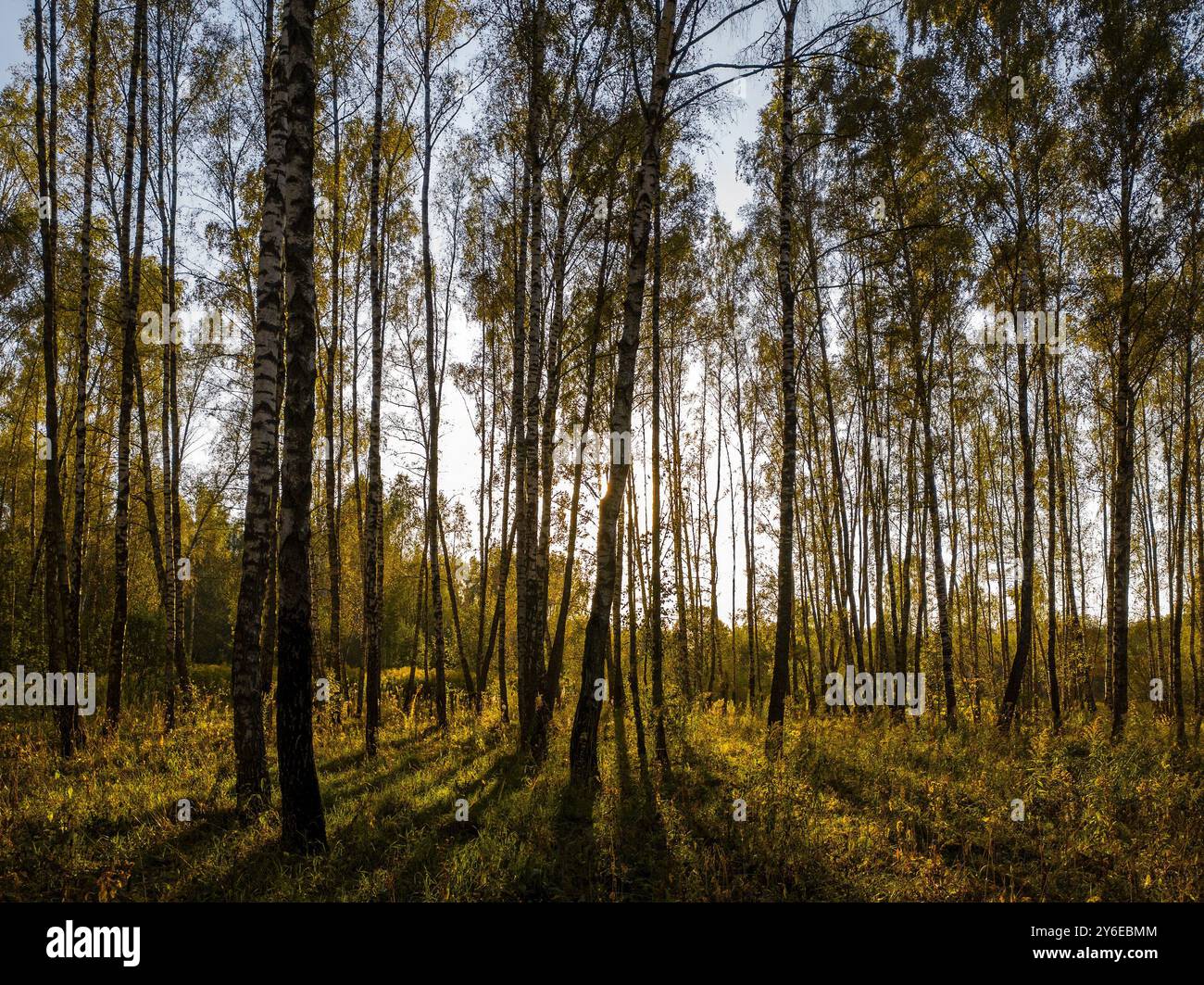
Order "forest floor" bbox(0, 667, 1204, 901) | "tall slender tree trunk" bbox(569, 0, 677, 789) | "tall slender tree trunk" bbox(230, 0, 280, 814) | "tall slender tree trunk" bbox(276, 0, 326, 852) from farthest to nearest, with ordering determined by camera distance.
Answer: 1. "tall slender tree trunk" bbox(569, 0, 677, 789)
2. "tall slender tree trunk" bbox(230, 0, 280, 814)
3. "tall slender tree trunk" bbox(276, 0, 326, 852)
4. "forest floor" bbox(0, 667, 1204, 901)

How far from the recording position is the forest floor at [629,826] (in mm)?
4902

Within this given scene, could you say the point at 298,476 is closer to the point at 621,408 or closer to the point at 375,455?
the point at 621,408

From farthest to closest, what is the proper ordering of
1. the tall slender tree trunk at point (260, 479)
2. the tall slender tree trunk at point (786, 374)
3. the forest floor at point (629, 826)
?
the tall slender tree trunk at point (786, 374)
the tall slender tree trunk at point (260, 479)
the forest floor at point (629, 826)

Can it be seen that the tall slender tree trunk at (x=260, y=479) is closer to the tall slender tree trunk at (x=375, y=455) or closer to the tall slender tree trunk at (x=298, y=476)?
the tall slender tree trunk at (x=298, y=476)

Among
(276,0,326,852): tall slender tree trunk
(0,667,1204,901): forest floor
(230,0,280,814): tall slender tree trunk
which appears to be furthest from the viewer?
(230,0,280,814): tall slender tree trunk

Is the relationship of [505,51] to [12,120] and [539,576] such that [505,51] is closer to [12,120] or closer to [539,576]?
[539,576]

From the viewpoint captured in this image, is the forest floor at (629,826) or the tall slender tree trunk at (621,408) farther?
the tall slender tree trunk at (621,408)

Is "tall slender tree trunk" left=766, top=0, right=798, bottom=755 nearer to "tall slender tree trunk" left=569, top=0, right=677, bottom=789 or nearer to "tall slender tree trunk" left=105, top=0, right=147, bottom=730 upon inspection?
"tall slender tree trunk" left=569, top=0, right=677, bottom=789

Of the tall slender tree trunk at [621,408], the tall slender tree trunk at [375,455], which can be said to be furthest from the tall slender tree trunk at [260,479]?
the tall slender tree trunk at [621,408]

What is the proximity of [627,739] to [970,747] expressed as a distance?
5.77m

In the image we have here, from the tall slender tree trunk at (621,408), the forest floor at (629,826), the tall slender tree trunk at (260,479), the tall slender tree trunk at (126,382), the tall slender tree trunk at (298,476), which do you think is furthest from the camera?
the tall slender tree trunk at (126,382)

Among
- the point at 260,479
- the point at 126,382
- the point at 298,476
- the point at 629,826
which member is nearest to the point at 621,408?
the point at 298,476

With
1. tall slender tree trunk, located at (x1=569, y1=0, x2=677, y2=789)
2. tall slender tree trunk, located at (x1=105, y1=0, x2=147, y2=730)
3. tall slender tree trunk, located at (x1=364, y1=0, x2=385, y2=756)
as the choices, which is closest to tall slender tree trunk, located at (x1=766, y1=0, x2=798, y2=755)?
tall slender tree trunk, located at (x1=569, y1=0, x2=677, y2=789)

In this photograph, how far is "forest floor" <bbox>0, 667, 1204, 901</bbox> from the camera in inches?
193
